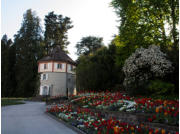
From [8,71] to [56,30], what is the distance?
1384 centimetres

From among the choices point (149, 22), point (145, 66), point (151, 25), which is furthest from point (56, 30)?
point (145, 66)

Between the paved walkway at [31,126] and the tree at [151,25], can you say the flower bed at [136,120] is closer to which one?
the paved walkway at [31,126]

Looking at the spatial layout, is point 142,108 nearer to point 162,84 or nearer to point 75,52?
point 162,84

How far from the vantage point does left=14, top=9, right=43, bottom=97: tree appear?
34594 mm

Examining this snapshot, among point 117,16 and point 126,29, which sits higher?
point 117,16

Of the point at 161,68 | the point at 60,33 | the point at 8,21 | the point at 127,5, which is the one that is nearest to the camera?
the point at 8,21

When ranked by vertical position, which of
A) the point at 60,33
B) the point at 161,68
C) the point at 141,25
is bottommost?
the point at 161,68

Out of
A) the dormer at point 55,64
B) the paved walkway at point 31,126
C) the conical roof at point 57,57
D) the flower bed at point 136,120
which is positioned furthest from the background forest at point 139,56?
the conical roof at point 57,57

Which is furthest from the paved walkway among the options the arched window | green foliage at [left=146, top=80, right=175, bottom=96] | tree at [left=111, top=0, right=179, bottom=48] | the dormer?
the dormer

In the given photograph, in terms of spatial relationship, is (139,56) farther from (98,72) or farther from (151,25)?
(98,72)

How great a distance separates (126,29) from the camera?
15547mm

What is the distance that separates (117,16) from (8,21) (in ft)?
48.5

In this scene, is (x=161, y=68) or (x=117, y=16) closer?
(x=161, y=68)

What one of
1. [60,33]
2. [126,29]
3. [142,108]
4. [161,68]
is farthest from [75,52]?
[142,108]
